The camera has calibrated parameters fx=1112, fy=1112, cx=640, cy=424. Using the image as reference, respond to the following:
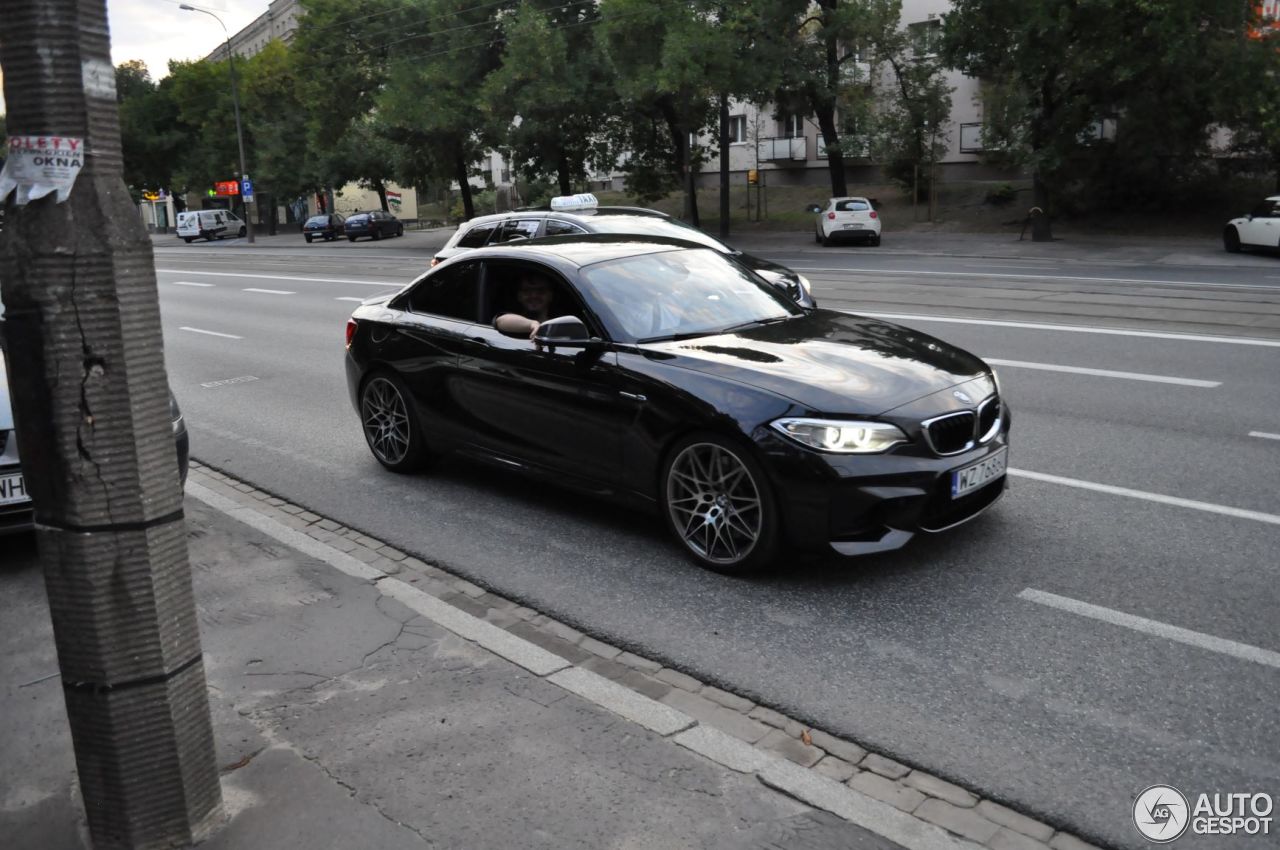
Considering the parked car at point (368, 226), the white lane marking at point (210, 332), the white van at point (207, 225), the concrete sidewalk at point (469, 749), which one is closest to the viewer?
the concrete sidewalk at point (469, 749)

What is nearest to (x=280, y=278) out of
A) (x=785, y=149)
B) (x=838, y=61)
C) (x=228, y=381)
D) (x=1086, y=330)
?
(x=228, y=381)

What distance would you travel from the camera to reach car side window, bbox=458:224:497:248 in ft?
46.4

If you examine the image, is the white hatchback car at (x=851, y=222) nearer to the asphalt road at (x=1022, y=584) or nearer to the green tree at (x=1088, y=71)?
the green tree at (x=1088, y=71)

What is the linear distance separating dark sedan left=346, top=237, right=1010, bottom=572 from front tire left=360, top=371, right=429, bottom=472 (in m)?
0.02

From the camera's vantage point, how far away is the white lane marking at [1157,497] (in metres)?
5.87

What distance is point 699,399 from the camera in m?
5.27

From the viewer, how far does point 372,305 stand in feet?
25.9

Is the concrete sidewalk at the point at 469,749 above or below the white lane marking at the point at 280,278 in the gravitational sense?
below

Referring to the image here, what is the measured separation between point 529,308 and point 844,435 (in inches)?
91.2

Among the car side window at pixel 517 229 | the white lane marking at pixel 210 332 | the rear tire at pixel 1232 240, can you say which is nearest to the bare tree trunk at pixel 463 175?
the rear tire at pixel 1232 240

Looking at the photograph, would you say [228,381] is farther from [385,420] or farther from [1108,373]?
[1108,373]

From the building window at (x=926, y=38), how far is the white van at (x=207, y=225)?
45426 millimetres

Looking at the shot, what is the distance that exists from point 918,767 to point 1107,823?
595mm

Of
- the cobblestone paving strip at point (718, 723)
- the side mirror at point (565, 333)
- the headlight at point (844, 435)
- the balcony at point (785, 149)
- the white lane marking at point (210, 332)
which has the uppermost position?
the balcony at point (785, 149)
